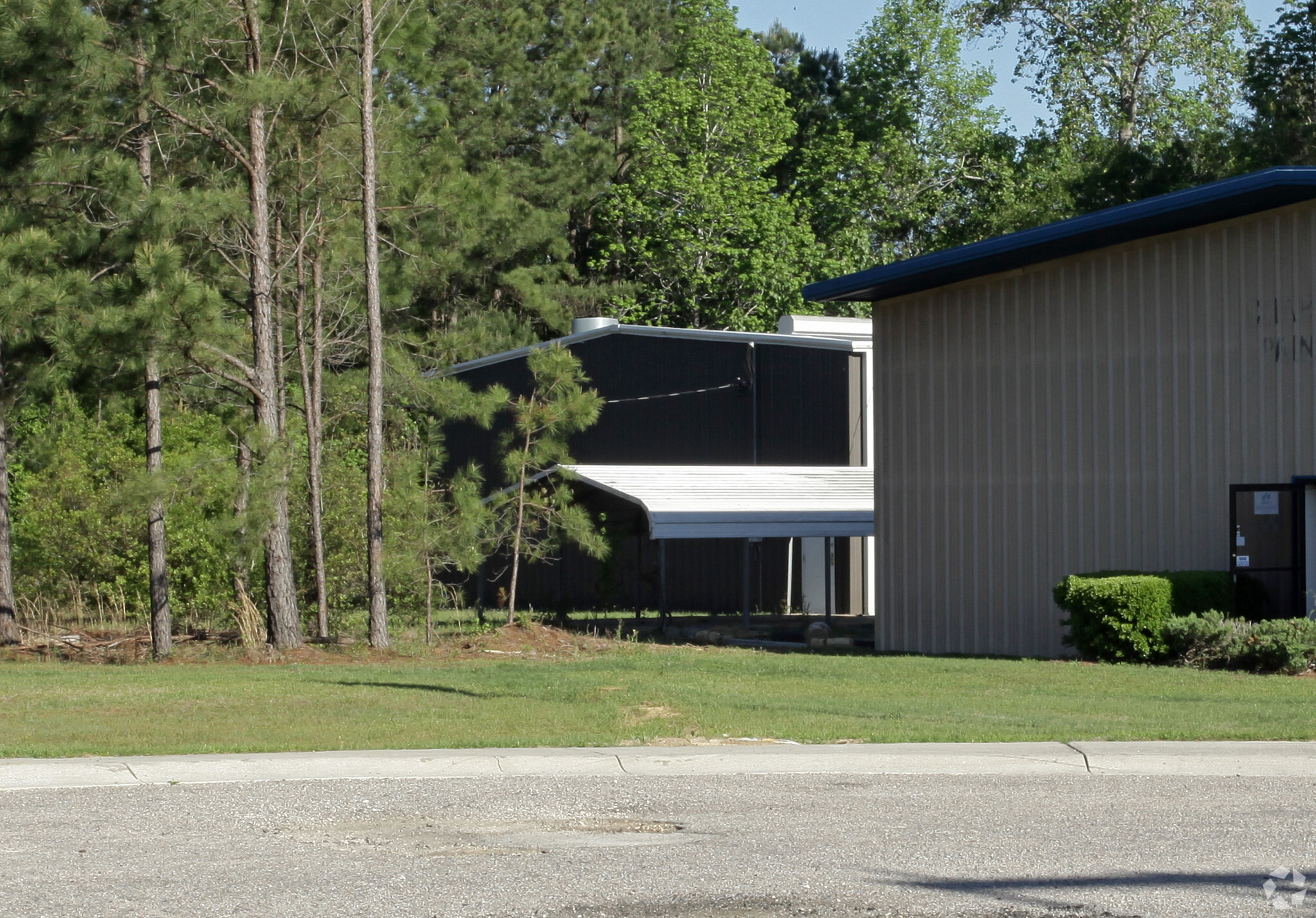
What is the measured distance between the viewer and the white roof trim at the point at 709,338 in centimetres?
3120

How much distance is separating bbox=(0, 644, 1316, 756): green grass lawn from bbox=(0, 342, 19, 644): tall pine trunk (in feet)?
16.9

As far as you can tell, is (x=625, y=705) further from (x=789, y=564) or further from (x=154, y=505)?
(x=789, y=564)

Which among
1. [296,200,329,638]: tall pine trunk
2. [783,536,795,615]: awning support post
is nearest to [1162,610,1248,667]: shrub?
[296,200,329,638]: tall pine trunk

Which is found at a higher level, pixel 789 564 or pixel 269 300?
pixel 269 300

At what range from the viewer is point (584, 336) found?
33.8m

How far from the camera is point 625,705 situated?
14.0 meters

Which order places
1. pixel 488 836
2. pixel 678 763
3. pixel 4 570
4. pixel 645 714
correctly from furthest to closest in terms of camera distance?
pixel 4 570
pixel 645 714
pixel 678 763
pixel 488 836

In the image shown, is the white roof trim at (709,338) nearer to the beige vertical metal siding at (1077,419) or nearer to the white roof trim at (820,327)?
the white roof trim at (820,327)

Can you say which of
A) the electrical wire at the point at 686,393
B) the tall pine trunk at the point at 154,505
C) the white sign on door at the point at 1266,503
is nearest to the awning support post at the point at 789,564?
the electrical wire at the point at 686,393

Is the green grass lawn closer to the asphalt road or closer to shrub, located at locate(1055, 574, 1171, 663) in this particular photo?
shrub, located at locate(1055, 574, 1171, 663)

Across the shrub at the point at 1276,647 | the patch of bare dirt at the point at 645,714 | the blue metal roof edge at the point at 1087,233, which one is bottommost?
the patch of bare dirt at the point at 645,714

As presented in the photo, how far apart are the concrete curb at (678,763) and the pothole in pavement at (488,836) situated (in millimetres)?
1660

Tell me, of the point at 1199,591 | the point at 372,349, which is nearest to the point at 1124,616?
the point at 1199,591

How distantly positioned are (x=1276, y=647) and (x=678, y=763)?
27.6ft
